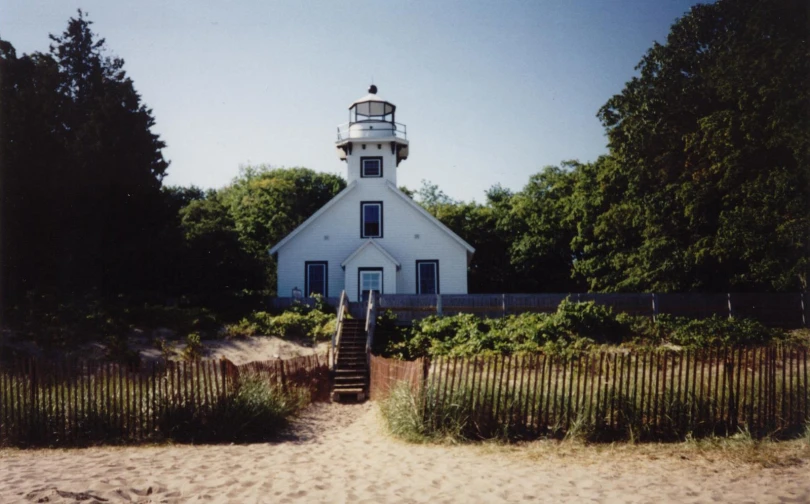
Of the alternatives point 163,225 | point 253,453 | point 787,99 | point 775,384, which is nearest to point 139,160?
point 163,225

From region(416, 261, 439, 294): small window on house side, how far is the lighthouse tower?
16.5 feet

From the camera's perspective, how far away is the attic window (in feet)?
99.5

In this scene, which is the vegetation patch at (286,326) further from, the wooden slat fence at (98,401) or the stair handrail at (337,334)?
the wooden slat fence at (98,401)

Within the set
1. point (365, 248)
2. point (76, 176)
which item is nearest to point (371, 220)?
point (365, 248)

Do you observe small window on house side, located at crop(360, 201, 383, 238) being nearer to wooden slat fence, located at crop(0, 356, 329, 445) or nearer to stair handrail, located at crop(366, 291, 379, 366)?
stair handrail, located at crop(366, 291, 379, 366)

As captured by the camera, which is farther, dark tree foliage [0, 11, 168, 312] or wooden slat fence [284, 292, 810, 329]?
wooden slat fence [284, 292, 810, 329]

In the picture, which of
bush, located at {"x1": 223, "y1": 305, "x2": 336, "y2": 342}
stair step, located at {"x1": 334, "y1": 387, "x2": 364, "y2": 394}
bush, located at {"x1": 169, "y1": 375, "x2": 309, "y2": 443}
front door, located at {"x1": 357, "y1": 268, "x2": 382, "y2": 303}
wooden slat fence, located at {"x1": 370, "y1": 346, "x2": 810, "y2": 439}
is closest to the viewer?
wooden slat fence, located at {"x1": 370, "y1": 346, "x2": 810, "y2": 439}

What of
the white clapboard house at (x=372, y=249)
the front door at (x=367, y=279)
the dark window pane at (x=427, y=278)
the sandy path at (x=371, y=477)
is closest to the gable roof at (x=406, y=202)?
the white clapboard house at (x=372, y=249)

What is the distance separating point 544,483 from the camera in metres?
7.46

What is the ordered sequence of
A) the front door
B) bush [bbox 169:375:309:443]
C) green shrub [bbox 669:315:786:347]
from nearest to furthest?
bush [bbox 169:375:309:443] → green shrub [bbox 669:315:786:347] → the front door

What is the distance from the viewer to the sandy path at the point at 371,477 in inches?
271

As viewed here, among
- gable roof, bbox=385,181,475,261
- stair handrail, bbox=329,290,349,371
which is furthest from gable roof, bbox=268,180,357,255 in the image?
stair handrail, bbox=329,290,349,371

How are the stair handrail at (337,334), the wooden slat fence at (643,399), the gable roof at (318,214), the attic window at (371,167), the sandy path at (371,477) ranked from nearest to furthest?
1. the sandy path at (371,477)
2. the wooden slat fence at (643,399)
3. the stair handrail at (337,334)
4. the gable roof at (318,214)
5. the attic window at (371,167)

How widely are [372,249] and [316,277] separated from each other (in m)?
3.48
